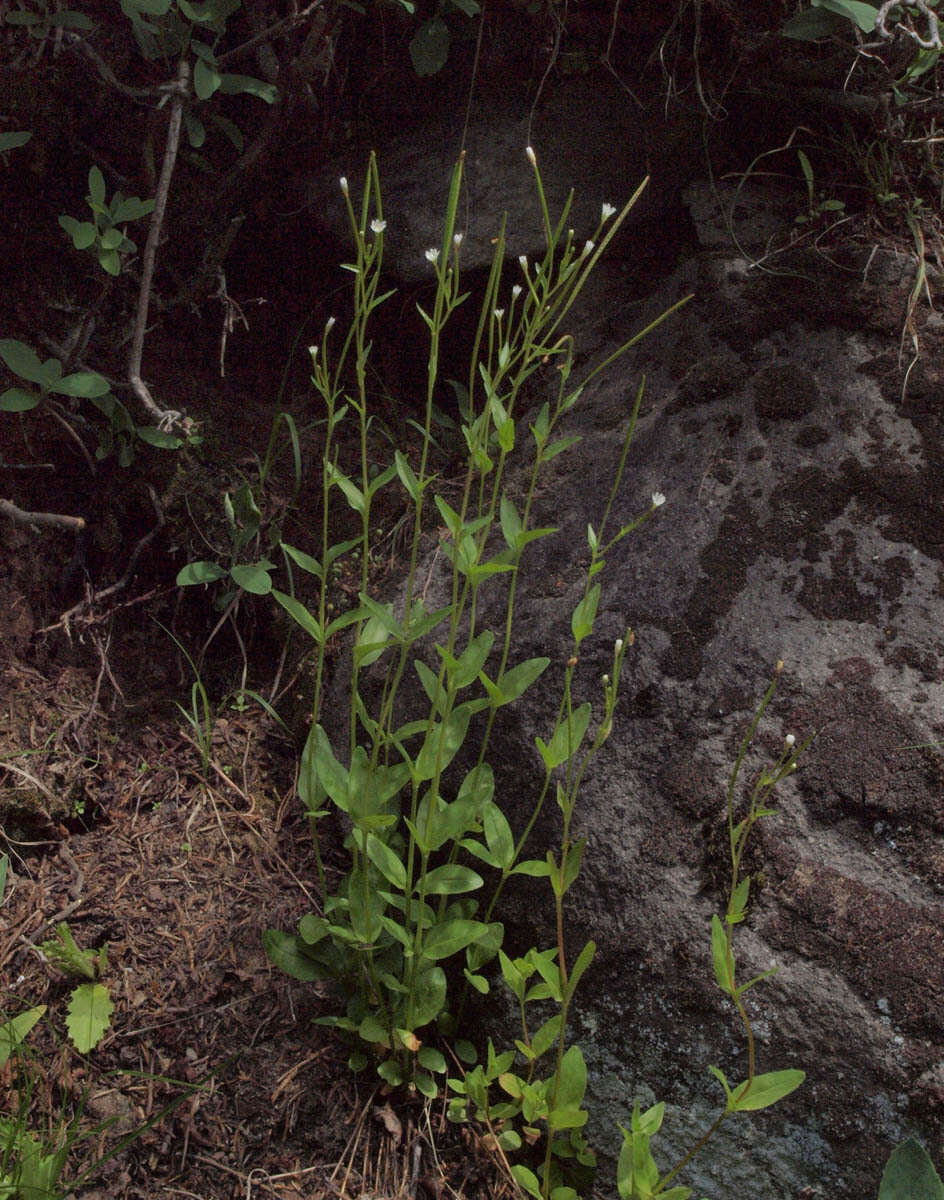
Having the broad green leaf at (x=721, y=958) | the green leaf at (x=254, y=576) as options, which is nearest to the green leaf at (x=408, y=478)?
the green leaf at (x=254, y=576)

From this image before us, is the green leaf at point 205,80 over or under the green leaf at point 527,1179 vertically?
over

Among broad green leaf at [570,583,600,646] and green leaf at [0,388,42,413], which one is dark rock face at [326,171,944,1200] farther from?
green leaf at [0,388,42,413]

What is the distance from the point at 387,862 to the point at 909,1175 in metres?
0.96

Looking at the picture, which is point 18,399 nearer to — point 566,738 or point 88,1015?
point 88,1015

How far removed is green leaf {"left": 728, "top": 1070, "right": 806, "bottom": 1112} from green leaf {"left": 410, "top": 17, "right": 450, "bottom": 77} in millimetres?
2407

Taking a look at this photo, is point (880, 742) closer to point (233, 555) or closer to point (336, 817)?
point (336, 817)

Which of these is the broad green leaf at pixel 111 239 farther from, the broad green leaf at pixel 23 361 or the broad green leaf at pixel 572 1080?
the broad green leaf at pixel 572 1080

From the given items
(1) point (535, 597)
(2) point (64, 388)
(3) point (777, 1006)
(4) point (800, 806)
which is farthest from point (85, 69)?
(3) point (777, 1006)

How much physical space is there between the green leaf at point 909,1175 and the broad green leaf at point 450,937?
74 centimetres

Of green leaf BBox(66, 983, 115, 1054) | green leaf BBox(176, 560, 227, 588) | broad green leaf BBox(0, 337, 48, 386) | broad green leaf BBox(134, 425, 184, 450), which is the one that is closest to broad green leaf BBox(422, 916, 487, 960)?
green leaf BBox(66, 983, 115, 1054)

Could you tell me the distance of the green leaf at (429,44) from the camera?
248 cm

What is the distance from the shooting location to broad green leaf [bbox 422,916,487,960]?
5.53 ft

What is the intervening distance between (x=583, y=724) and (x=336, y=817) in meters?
0.75

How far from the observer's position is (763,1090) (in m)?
1.40
